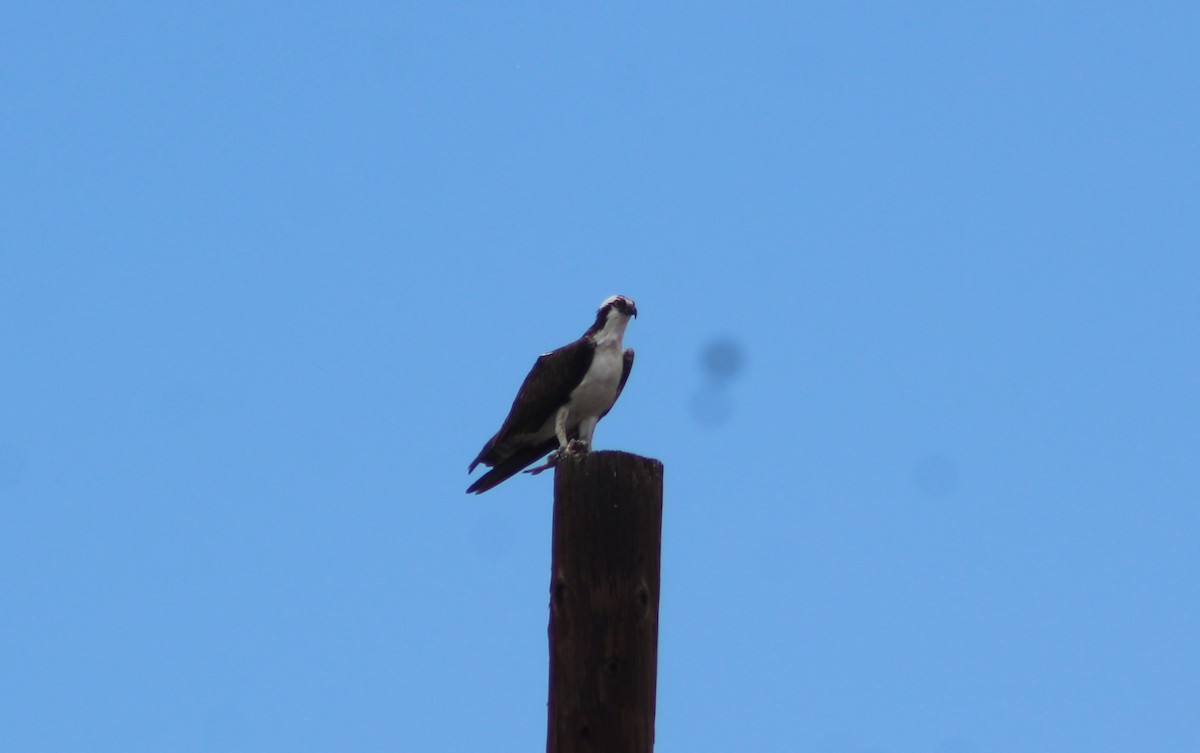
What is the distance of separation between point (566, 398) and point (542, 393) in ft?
0.53

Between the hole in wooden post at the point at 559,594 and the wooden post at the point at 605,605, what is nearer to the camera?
the wooden post at the point at 605,605

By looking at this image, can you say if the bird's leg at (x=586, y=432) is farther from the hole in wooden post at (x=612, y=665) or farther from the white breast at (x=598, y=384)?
the hole in wooden post at (x=612, y=665)

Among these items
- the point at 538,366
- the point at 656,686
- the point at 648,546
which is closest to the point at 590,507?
the point at 648,546

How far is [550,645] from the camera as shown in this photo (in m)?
5.87

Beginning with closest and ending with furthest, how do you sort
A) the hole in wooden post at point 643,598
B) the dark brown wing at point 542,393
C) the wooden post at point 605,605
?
1. the wooden post at point 605,605
2. the hole in wooden post at point 643,598
3. the dark brown wing at point 542,393

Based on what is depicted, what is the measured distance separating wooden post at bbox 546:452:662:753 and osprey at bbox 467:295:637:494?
14.8 feet

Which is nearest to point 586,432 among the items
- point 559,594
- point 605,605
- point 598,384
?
point 598,384

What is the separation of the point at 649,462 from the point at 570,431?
15.9 ft

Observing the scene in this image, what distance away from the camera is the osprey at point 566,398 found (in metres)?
10.6

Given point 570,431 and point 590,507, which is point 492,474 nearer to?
point 570,431

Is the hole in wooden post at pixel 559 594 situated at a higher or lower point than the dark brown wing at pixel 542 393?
lower

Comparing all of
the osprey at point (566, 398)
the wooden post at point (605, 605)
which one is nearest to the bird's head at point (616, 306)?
the osprey at point (566, 398)

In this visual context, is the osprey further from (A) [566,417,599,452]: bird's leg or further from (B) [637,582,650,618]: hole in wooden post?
(B) [637,582,650,618]: hole in wooden post

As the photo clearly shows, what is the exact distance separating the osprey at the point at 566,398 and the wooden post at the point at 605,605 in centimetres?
450
